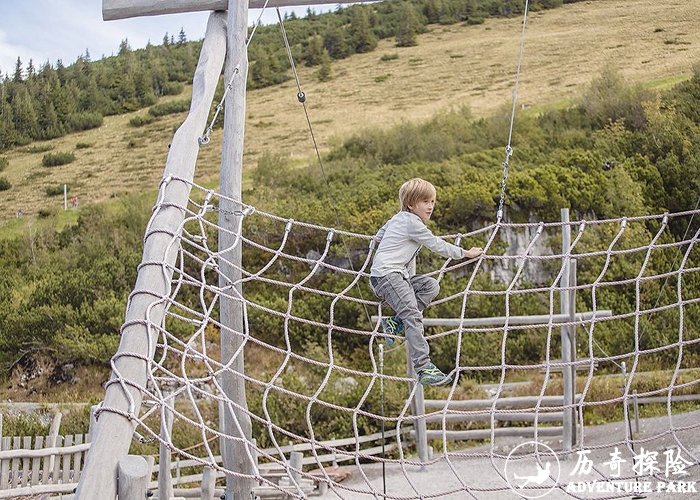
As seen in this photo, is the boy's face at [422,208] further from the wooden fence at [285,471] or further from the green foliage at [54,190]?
the green foliage at [54,190]

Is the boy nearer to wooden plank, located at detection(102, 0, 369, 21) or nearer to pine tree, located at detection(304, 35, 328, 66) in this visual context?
wooden plank, located at detection(102, 0, 369, 21)

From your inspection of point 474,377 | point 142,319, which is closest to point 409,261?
point 142,319

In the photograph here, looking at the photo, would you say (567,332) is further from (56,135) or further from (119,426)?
(56,135)

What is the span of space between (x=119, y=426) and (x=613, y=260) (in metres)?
8.80

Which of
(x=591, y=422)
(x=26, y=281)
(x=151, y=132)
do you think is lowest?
(x=591, y=422)

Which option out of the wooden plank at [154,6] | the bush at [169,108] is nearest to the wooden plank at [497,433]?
the wooden plank at [154,6]

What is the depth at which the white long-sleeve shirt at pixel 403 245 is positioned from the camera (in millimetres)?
3002

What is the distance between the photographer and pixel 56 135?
65.2ft

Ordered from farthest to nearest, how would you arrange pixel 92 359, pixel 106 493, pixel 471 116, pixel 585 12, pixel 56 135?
1. pixel 585 12
2. pixel 56 135
3. pixel 471 116
4. pixel 92 359
5. pixel 106 493

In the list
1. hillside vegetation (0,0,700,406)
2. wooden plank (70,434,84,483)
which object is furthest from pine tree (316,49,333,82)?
wooden plank (70,434,84,483)

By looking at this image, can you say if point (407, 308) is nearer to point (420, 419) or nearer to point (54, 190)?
point (420, 419)

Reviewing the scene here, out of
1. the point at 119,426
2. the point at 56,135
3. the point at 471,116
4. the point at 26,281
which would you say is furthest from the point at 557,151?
the point at 56,135

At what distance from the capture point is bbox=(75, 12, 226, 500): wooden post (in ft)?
6.16

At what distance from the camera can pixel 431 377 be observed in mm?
2930
